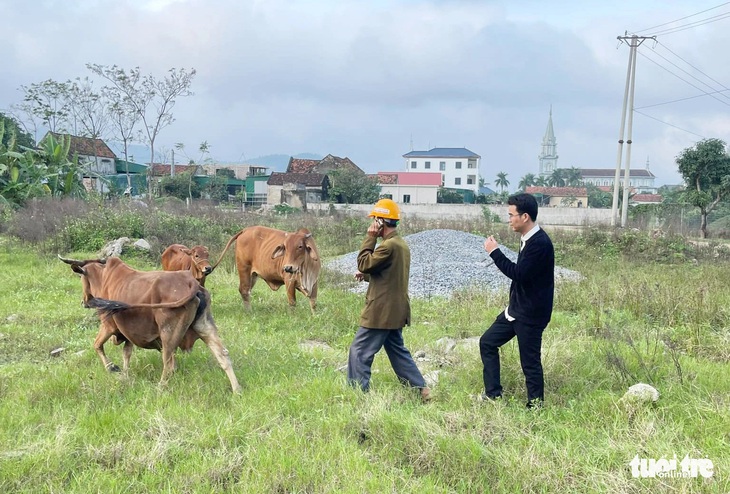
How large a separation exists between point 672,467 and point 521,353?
133cm

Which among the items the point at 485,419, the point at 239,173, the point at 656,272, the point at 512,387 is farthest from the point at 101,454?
the point at 239,173

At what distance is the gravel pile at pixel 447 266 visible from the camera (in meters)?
11.6

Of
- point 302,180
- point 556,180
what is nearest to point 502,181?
point 556,180

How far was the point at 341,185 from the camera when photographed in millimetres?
41688

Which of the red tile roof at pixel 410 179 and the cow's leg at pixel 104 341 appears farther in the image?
the red tile roof at pixel 410 179

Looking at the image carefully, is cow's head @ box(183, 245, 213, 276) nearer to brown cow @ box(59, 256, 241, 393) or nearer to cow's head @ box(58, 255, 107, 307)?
cow's head @ box(58, 255, 107, 307)

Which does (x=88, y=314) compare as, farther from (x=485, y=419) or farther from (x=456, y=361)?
(x=485, y=419)

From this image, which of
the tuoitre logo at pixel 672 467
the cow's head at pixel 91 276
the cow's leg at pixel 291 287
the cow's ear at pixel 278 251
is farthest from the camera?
the cow's ear at pixel 278 251

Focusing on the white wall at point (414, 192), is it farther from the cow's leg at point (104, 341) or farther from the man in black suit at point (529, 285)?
the man in black suit at point (529, 285)

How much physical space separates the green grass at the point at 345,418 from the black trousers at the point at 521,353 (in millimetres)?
231

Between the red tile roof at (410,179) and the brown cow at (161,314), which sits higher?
the red tile roof at (410,179)

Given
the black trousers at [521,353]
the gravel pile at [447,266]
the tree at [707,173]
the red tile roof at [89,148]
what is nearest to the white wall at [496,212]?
the tree at [707,173]

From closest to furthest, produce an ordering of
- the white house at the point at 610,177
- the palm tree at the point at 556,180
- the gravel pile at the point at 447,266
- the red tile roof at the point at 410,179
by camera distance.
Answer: the gravel pile at the point at 447,266, the red tile roof at the point at 410,179, the palm tree at the point at 556,180, the white house at the point at 610,177

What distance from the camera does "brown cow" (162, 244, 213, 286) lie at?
25.3 ft
